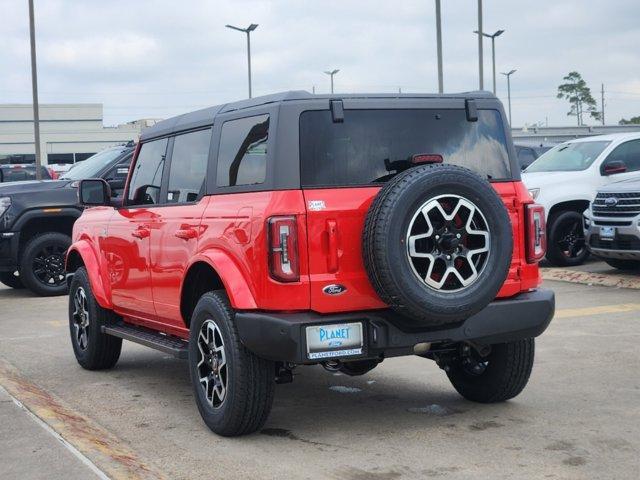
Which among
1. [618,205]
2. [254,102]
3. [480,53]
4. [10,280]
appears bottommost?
[10,280]

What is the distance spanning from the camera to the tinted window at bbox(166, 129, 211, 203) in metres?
6.35

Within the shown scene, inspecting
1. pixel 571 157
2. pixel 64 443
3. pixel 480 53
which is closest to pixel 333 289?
pixel 64 443

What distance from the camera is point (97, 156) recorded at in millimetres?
15008

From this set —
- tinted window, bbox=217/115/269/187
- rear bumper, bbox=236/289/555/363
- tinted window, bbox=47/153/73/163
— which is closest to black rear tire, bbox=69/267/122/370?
tinted window, bbox=217/115/269/187

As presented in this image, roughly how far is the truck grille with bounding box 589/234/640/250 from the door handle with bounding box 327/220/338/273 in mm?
8002

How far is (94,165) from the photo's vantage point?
14.6 metres

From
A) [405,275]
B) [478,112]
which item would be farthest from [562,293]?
[405,275]

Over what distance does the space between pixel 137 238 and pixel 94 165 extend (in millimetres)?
7793

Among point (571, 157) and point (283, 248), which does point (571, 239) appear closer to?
point (571, 157)

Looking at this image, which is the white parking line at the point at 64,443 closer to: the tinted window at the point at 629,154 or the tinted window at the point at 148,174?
the tinted window at the point at 148,174

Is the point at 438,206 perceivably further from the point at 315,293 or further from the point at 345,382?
the point at 345,382

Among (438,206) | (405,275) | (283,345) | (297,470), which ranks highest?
(438,206)

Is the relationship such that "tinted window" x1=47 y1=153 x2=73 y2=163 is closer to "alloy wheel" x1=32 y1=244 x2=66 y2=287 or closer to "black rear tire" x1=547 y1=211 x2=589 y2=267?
"alloy wheel" x1=32 y1=244 x2=66 y2=287

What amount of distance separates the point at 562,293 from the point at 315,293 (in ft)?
24.0
